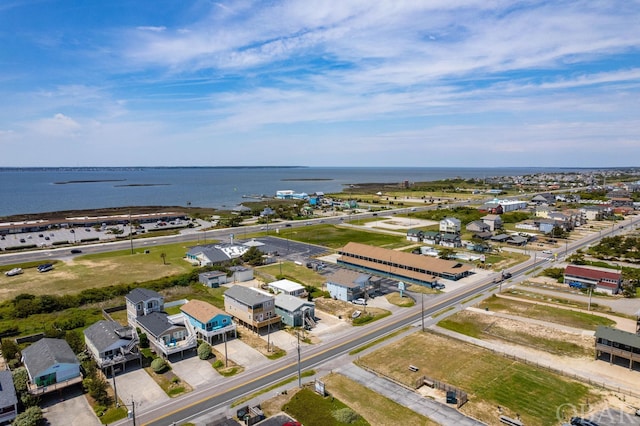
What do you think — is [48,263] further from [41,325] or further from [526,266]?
[526,266]

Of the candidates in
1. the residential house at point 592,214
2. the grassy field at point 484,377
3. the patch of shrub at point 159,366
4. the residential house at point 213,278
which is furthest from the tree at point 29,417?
the residential house at point 592,214

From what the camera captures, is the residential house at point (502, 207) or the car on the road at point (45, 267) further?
the residential house at point (502, 207)

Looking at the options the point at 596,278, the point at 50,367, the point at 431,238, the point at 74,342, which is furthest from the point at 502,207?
the point at 50,367

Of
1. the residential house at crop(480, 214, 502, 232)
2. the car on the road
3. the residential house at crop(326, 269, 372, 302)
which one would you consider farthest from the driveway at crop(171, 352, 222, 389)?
the residential house at crop(480, 214, 502, 232)

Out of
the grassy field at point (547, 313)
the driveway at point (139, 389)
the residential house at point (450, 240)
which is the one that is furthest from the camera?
the residential house at point (450, 240)

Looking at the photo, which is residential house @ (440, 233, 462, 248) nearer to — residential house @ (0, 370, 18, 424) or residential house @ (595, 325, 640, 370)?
residential house @ (595, 325, 640, 370)

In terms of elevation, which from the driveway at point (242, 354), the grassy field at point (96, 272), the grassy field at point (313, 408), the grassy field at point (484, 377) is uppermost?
the grassy field at point (96, 272)

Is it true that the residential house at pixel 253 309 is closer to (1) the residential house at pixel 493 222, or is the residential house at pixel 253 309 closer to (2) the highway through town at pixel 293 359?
(2) the highway through town at pixel 293 359

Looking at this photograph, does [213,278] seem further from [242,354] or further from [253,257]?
[242,354]
